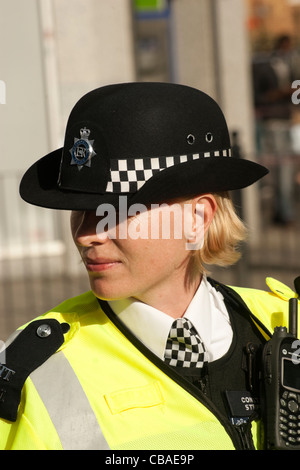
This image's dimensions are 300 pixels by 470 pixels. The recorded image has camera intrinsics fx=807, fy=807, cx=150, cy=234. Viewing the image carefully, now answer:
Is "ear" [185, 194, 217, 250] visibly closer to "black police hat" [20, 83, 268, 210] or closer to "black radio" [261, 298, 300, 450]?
"black police hat" [20, 83, 268, 210]

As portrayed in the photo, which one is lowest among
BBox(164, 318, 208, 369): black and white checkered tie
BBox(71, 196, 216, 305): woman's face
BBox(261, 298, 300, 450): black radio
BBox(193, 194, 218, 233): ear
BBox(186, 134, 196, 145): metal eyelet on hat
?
BBox(261, 298, 300, 450): black radio

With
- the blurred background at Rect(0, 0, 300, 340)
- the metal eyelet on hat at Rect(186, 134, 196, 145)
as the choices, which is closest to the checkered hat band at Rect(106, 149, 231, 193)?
the metal eyelet on hat at Rect(186, 134, 196, 145)

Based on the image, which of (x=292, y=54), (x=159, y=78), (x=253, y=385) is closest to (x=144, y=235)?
(x=253, y=385)

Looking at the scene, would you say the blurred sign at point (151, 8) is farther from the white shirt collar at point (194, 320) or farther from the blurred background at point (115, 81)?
the white shirt collar at point (194, 320)

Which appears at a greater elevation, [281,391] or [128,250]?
[128,250]

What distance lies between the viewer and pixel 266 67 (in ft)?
39.9

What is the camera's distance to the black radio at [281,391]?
6.66ft

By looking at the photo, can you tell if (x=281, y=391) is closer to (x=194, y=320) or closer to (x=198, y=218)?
(x=194, y=320)

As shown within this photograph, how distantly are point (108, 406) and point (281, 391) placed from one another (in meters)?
0.46

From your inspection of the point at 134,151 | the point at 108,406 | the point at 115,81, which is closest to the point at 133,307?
the point at 108,406

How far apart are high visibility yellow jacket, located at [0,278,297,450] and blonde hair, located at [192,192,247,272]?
13.0 inches

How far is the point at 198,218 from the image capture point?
6.97 ft

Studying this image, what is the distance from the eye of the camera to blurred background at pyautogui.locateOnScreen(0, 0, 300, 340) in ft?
8.17

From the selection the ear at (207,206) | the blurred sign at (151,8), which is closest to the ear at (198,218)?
the ear at (207,206)
